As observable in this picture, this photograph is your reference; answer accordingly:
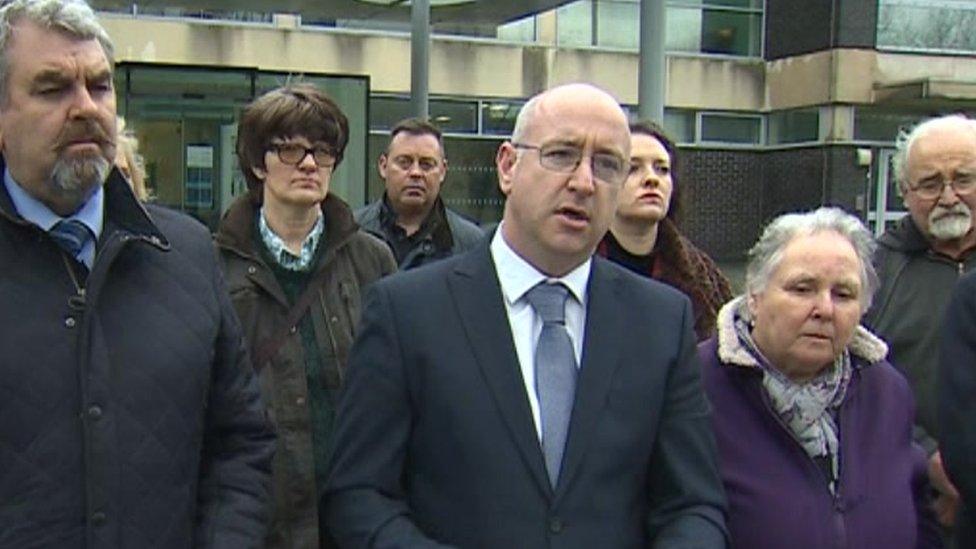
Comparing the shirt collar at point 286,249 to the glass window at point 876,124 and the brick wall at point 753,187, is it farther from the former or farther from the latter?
the glass window at point 876,124

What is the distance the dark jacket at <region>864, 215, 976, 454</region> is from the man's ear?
1707 millimetres

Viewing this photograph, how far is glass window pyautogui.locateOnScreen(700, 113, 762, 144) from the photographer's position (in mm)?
21000

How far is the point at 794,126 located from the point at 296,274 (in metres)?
18.9

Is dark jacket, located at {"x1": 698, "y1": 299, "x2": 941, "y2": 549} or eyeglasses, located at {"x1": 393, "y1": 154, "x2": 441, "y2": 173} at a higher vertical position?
eyeglasses, located at {"x1": 393, "y1": 154, "x2": 441, "y2": 173}

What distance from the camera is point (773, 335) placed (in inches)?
117

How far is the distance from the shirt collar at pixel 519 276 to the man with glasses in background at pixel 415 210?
9.02ft

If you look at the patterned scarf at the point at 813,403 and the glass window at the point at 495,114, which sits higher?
the glass window at the point at 495,114

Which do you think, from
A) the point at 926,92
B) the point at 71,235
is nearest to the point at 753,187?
the point at 926,92

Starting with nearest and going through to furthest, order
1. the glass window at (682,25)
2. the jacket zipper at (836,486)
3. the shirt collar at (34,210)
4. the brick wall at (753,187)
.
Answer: the shirt collar at (34,210) → the jacket zipper at (836,486) → the glass window at (682,25) → the brick wall at (753,187)

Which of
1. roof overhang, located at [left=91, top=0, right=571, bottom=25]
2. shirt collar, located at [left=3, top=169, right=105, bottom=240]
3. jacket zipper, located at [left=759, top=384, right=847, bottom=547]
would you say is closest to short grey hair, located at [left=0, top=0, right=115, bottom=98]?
shirt collar, located at [left=3, top=169, right=105, bottom=240]

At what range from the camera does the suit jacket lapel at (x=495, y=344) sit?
2.45 metres

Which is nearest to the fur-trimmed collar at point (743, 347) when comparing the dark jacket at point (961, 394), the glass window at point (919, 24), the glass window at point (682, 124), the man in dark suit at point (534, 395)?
the dark jacket at point (961, 394)

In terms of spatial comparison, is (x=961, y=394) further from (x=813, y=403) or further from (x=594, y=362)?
(x=594, y=362)

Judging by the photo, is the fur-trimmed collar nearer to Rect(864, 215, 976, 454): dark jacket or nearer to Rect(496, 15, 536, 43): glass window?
Rect(864, 215, 976, 454): dark jacket
